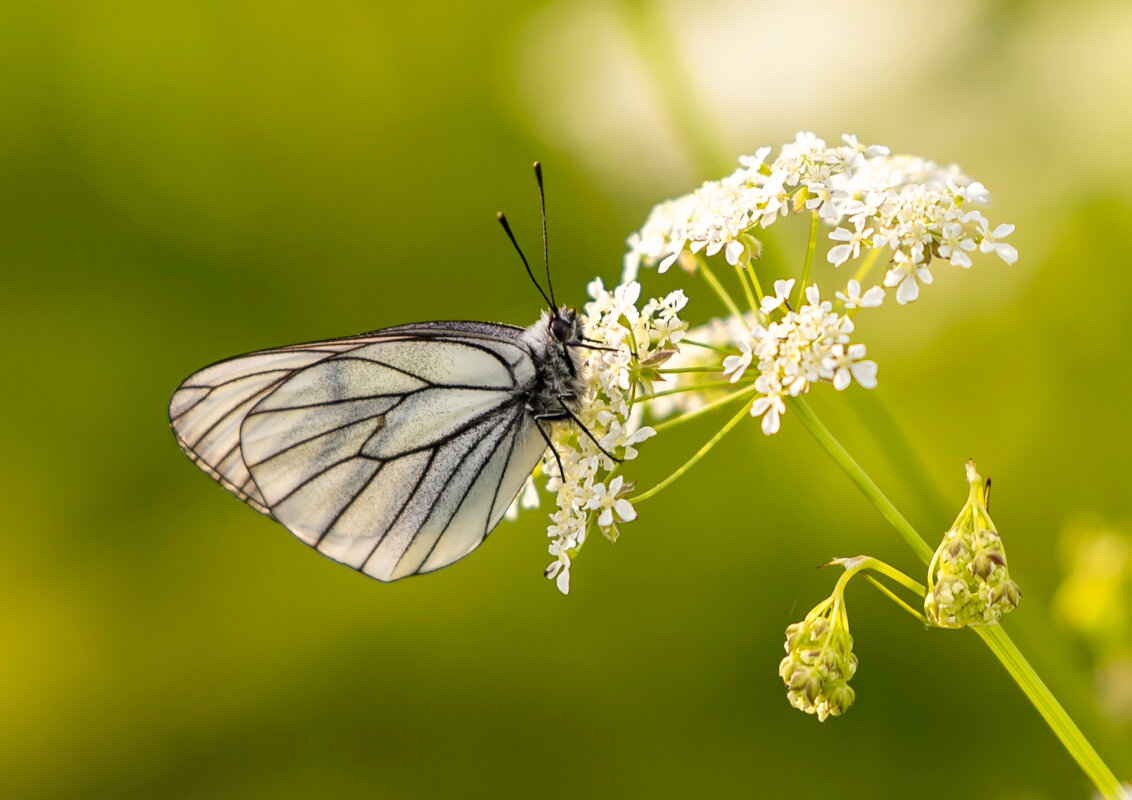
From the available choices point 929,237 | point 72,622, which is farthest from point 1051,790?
point 72,622

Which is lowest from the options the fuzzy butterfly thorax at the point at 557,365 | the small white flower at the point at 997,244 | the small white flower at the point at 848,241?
the small white flower at the point at 997,244

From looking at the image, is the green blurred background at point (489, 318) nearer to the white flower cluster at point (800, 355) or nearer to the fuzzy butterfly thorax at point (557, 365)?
the fuzzy butterfly thorax at point (557, 365)

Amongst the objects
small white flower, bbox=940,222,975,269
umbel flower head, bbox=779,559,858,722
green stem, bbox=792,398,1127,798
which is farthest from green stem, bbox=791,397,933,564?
small white flower, bbox=940,222,975,269

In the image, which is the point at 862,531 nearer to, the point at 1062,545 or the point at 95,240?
the point at 1062,545

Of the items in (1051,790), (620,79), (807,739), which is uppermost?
Answer: (620,79)

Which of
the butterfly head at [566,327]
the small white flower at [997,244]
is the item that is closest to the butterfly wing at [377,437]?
the butterfly head at [566,327]

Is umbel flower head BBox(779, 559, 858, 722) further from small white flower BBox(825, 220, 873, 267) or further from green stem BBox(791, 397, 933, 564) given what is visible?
small white flower BBox(825, 220, 873, 267)
